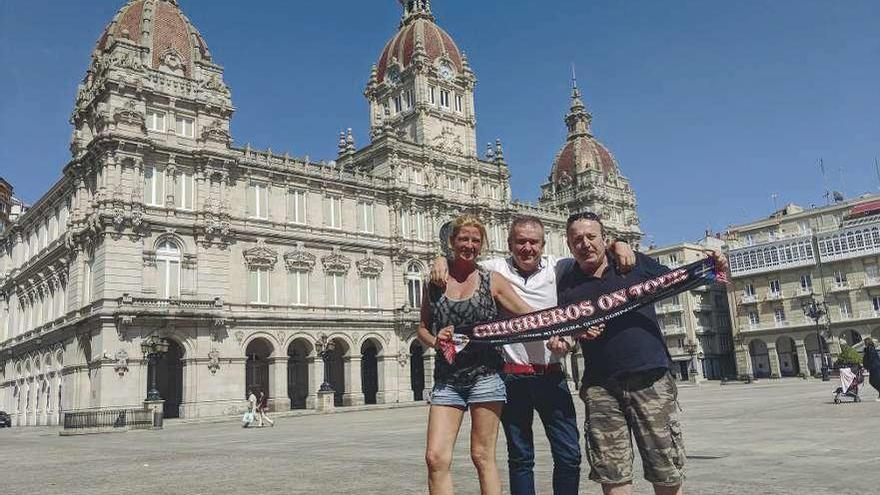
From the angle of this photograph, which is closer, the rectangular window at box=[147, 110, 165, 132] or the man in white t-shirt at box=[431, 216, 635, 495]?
the man in white t-shirt at box=[431, 216, 635, 495]

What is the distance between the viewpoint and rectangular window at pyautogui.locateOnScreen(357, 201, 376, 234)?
45875mm

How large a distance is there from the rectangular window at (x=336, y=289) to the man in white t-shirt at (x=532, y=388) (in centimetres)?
3824

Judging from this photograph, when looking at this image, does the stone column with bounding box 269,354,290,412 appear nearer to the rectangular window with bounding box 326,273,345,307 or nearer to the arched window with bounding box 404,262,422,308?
the rectangular window with bounding box 326,273,345,307

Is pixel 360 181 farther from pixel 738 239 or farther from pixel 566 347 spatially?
pixel 738 239

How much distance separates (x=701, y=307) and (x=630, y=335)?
72.1m

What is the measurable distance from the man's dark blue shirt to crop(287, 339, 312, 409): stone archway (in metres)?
39.0

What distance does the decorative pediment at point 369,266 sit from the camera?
44.9m

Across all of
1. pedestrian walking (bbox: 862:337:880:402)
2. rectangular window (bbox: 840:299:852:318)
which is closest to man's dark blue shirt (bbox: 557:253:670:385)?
pedestrian walking (bbox: 862:337:880:402)

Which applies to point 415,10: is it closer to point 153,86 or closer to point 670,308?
point 153,86

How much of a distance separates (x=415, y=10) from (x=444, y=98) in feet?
32.7

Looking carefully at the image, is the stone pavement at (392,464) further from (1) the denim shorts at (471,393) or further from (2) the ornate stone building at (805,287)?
(2) the ornate stone building at (805,287)

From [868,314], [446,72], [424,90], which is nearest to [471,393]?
[424,90]

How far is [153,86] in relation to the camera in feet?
125

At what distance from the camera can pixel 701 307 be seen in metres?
72.1
